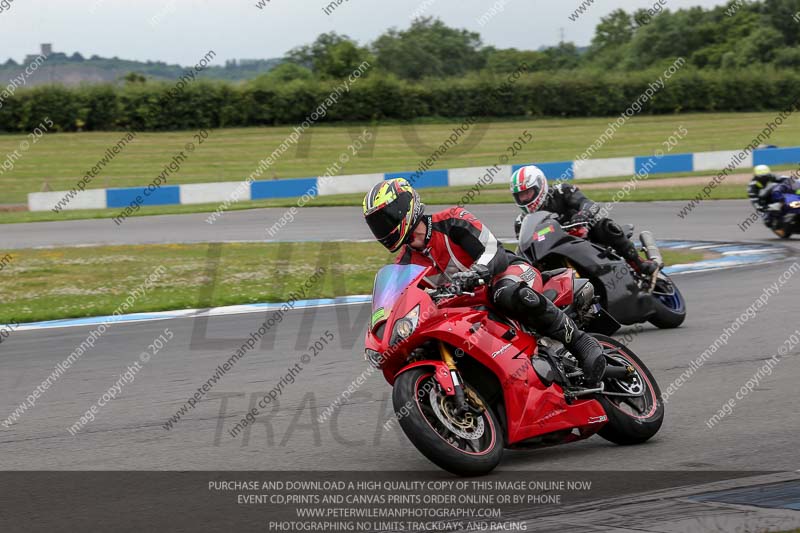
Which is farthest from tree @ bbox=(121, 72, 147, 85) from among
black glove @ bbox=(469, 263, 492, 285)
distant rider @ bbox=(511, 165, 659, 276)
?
black glove @ bbox=(469, 263, 492, 285)

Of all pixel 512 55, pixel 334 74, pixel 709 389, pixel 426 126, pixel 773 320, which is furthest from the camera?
pixel 512 55

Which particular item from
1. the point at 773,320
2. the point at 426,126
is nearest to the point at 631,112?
the point at 426,126

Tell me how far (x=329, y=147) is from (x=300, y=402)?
124 feet

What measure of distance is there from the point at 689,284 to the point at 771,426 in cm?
673

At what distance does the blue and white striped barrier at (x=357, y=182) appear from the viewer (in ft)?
93.7

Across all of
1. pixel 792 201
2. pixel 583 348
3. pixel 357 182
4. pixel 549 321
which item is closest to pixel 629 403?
pixel 583 348

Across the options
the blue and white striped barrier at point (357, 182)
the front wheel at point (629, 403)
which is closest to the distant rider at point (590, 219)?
the front wheel at point (629, 403)

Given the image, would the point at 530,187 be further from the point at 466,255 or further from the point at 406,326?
the point at 406,326

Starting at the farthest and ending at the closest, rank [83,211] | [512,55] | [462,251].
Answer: [512,55], [83,211], [462,251]

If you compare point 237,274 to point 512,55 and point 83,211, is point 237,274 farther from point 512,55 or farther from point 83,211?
point 512,55

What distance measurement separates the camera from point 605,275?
9.05m

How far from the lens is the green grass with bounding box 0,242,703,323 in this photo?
42.1 ft

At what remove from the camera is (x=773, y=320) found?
10109 millimetres

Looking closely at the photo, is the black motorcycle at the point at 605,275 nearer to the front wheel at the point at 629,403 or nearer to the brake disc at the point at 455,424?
the front wheel at the point at 629,403
